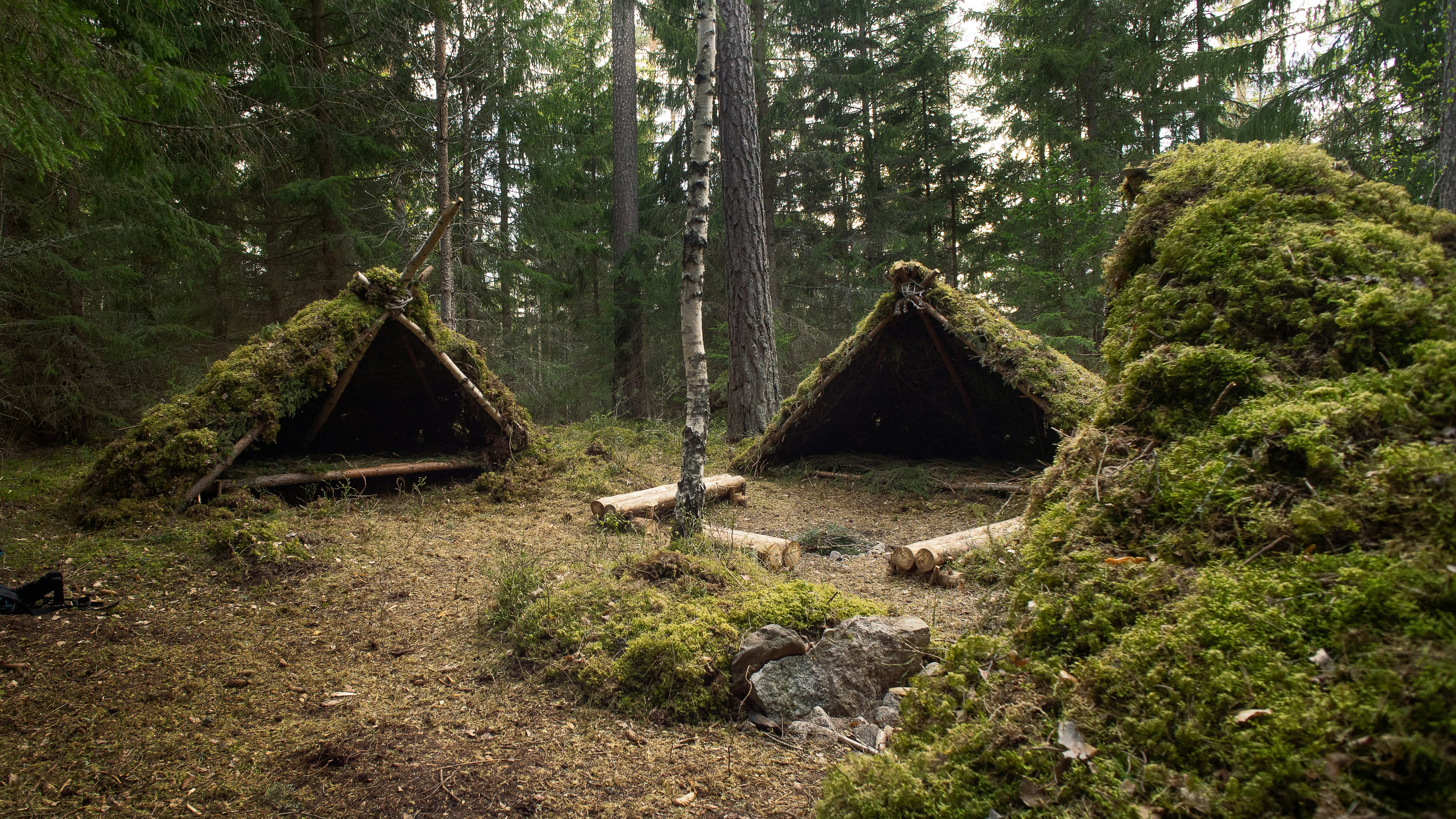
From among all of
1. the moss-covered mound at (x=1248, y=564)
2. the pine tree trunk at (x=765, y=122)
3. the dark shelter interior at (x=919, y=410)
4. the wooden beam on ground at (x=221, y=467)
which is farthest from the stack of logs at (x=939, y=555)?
the pine tree trunk at (x=765, y=122)

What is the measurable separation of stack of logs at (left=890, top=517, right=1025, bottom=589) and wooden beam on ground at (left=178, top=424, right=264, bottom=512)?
619 centimetres

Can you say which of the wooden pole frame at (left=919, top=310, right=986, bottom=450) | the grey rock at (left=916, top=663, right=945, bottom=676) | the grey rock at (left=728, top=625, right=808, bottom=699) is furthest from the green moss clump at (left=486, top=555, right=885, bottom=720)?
the wooden pole frame at (left=919, top=310, right=986, bottom=450)

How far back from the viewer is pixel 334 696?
312 centimetres

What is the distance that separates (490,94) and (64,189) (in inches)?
287

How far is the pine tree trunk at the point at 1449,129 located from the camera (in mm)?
7074

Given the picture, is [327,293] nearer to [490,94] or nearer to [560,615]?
[490,94]

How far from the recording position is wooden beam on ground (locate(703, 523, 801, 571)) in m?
4.90

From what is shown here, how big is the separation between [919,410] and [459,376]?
21.0ft

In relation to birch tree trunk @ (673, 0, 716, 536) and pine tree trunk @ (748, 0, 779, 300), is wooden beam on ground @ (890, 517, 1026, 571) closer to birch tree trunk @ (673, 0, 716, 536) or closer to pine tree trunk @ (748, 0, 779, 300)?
birch tree trunk @ (673, 0, 716, 536)

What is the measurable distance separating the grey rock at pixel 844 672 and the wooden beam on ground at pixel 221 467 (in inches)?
225

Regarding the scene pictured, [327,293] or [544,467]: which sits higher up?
[327,293]

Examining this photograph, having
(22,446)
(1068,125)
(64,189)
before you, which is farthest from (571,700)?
(1068,125)

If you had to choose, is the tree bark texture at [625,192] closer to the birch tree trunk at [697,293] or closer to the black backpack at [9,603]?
the birch tree trunk at [697,293]

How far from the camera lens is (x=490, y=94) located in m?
13.3
